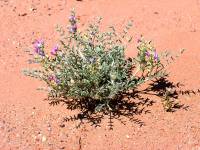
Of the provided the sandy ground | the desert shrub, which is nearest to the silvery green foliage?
the desert shrub

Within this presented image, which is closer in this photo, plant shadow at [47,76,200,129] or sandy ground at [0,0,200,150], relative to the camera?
sandy ground at [0,0,200,150]

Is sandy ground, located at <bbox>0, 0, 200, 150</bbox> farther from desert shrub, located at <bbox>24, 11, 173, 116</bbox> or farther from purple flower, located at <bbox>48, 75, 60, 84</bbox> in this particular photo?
purple flower, located at <bbox>48, 75, 60, 84</bbox>

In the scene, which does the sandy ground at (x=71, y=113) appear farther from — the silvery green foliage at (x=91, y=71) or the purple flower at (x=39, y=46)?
the purple flower at (x=39, y=46)

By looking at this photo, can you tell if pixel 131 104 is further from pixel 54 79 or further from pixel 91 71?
pixel 54 79

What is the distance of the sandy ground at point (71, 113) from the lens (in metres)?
4.67

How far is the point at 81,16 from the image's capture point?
7207 mm

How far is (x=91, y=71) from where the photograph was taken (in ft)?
15.9

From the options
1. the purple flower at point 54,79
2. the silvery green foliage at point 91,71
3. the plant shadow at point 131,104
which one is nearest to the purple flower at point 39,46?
the silvery green foliage at point 91,71

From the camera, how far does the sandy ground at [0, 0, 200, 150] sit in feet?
15.3

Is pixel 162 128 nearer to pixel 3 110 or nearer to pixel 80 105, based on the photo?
pixel 80 105

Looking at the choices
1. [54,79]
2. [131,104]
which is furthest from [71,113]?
[131,104]

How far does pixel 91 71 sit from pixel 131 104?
0.53m

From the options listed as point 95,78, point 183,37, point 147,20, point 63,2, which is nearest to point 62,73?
point 95,78

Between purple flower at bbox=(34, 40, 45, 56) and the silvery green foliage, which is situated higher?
purple flower at bbox=(34, 40, 45, 56)
